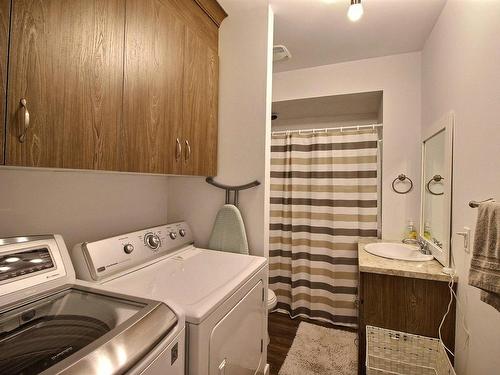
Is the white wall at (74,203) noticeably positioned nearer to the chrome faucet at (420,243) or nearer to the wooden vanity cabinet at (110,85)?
the wooden vanity cabinet at (110,85)

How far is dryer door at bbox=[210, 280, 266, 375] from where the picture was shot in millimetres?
987

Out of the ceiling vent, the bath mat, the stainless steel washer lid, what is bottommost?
the bath mat

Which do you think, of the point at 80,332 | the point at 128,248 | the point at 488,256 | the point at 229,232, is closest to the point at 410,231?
the point at 488,256

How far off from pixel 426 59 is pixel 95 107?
8.41 feet

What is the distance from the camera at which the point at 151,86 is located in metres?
1.22

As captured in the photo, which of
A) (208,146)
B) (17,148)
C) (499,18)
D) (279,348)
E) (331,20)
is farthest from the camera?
(279,348)

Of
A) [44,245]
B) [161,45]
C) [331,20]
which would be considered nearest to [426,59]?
[331,20]

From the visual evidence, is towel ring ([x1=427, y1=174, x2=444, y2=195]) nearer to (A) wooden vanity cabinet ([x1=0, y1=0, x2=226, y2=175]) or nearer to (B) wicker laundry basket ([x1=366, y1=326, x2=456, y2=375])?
(B) wicker laundry basket ([x1=366, y1=326, x2=456, y2=375])

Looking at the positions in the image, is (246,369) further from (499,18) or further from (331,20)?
(331,20)

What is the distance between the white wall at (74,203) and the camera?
1.09 metres

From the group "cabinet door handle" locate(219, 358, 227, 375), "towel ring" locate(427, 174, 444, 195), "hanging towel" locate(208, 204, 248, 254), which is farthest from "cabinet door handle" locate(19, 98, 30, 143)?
"towel ring" locate(427, 174, 444, 195)

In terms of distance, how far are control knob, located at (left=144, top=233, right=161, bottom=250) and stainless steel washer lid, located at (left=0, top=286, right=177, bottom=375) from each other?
47 cm

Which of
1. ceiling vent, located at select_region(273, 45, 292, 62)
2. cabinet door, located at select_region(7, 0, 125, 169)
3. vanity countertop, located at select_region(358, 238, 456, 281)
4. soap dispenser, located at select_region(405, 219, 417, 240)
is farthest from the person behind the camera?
soap dispenser, located at select_region(405, 219, 417, 240)

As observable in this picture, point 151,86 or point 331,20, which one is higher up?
point 331,20
